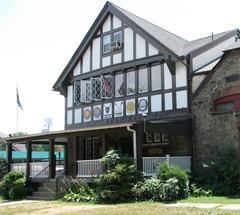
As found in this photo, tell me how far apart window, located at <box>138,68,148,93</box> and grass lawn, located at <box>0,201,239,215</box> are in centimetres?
805

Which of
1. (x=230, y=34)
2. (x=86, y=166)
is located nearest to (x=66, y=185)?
(x=86, y=166)

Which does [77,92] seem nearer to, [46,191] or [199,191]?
[46,191]

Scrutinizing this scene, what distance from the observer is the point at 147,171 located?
63.3 ft

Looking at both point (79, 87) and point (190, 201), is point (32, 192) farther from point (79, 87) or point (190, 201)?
point (190, 201)

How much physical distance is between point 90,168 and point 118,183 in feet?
11.8

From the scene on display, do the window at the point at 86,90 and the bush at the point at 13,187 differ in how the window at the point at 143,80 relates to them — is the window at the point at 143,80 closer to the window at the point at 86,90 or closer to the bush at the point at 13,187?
the window at the point at 86,90

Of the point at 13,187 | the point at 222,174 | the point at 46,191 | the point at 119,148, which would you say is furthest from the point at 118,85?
the point at 222,174

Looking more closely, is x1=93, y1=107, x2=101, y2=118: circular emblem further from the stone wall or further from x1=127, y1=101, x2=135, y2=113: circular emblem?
the stone wall

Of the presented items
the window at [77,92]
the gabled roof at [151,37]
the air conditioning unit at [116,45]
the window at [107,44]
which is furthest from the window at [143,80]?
the window at [77,92]

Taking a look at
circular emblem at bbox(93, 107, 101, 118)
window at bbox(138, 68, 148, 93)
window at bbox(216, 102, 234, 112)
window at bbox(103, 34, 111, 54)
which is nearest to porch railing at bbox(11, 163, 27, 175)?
circular emblem at bbox(93, 107, 101, 118)

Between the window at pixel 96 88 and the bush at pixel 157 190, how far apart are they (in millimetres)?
9155

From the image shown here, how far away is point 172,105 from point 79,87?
722cm

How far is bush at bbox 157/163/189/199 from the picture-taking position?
17.1 m

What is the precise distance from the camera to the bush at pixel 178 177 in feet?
56.2
